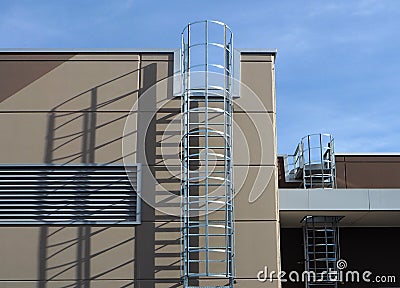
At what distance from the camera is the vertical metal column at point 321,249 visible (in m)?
13.2

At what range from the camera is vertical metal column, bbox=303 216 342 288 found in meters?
13.2

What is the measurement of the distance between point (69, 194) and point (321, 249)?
222 inches

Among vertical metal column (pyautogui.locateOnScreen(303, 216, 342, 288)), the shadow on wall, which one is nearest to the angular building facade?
the shadow on wall

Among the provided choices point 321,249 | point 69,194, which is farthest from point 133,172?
point 321,249

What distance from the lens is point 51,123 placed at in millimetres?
11398

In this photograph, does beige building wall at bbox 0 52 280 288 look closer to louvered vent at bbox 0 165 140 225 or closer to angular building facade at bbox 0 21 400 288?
angular building facade at bbox 0 21 400 288

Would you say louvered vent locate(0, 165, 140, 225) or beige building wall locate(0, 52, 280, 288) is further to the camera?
louvered vent locate(0, 165, 140, 225)

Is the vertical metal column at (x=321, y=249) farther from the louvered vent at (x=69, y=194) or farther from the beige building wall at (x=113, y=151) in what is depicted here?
the louvered vent at (x=69, y=194)

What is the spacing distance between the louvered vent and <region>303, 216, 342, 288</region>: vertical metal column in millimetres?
4111

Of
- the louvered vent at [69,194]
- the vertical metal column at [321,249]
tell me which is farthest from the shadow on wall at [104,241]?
the vertical metal column at [321,249]

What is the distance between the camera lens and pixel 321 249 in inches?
555

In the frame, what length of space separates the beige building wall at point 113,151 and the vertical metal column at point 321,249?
8.58 ft

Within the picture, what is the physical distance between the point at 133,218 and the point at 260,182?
215 cm

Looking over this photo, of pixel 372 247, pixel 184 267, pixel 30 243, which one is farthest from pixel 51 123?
pixel 372 247
